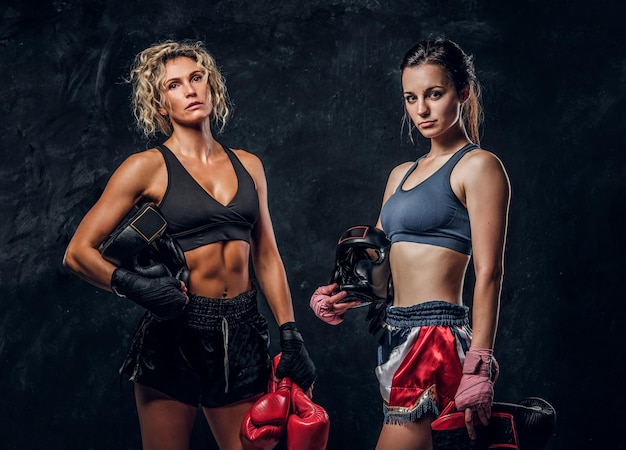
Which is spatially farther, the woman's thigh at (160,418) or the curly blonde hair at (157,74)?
the curly blonde hair at (157,74)

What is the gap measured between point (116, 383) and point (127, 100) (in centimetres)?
143

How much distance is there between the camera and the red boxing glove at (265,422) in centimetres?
341

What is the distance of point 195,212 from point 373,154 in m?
1.50

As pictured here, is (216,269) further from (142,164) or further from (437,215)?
(437,215)

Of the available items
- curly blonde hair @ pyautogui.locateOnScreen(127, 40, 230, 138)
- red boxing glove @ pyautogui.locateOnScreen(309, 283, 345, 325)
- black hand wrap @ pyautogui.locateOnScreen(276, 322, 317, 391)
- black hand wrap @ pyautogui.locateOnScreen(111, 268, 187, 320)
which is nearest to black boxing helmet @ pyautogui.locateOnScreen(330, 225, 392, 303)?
red boxing glove @ pyautogui.locateOnScreen(309, 283, 345, 325)

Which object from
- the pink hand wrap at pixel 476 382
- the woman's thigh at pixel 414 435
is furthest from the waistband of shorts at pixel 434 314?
the woman's thigh at pixel 414 435

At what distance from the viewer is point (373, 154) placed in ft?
15.4

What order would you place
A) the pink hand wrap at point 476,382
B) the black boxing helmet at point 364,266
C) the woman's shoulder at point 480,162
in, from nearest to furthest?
the pink hand wrap at point 476,382, the woman's shoulder at point 480,162, the black boxing helmet at point 364,266

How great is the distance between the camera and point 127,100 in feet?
15.1

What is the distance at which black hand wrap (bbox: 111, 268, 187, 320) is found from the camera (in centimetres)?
333

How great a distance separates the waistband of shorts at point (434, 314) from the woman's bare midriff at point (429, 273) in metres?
0.02

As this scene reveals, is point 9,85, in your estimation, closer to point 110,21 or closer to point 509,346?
point 110,21

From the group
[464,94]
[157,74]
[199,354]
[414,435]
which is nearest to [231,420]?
[199,354]

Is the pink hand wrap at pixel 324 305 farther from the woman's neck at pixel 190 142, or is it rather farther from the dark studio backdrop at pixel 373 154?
the dark studio backdrop at pixel 373 154
